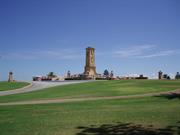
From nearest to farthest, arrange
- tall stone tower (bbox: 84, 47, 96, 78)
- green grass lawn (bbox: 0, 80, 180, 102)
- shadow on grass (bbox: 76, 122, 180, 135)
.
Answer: shadow on grass (bbox: 76, 122, 180, 135) < green grass lawn (bbox: 0, 80, 180, 102) < tall stone tower (bbox: 84, 47, 96, 78)

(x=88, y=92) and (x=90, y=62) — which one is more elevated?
(x=90, y=62)

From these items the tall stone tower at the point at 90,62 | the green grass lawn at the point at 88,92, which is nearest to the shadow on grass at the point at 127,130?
the green grass lawn at the point at 88,92

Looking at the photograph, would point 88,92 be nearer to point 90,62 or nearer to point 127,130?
point 127,130

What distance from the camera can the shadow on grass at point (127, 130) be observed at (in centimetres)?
916

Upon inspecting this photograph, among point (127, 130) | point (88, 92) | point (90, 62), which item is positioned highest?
point (90, 62)

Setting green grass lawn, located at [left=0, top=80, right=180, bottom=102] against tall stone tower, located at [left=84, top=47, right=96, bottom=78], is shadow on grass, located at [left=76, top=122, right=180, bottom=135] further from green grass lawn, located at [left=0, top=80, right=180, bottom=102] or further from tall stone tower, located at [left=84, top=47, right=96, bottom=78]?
tall stone tower, located at [left=84, top=47, right=96, bottom=78]

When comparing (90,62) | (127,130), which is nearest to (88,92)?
(127,130)

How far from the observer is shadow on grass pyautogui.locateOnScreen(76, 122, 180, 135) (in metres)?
9.16

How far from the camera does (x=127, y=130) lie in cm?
960

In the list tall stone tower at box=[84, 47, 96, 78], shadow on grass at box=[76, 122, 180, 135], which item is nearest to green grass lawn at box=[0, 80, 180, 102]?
shadow on grass at box=[76, 122, 180, 135]

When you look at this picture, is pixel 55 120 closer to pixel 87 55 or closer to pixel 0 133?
pixel 0 133

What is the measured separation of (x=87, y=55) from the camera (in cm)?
6500

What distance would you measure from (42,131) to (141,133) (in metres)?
3.24

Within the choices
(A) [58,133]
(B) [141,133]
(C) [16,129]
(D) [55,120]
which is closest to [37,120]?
(D) [55,120]
